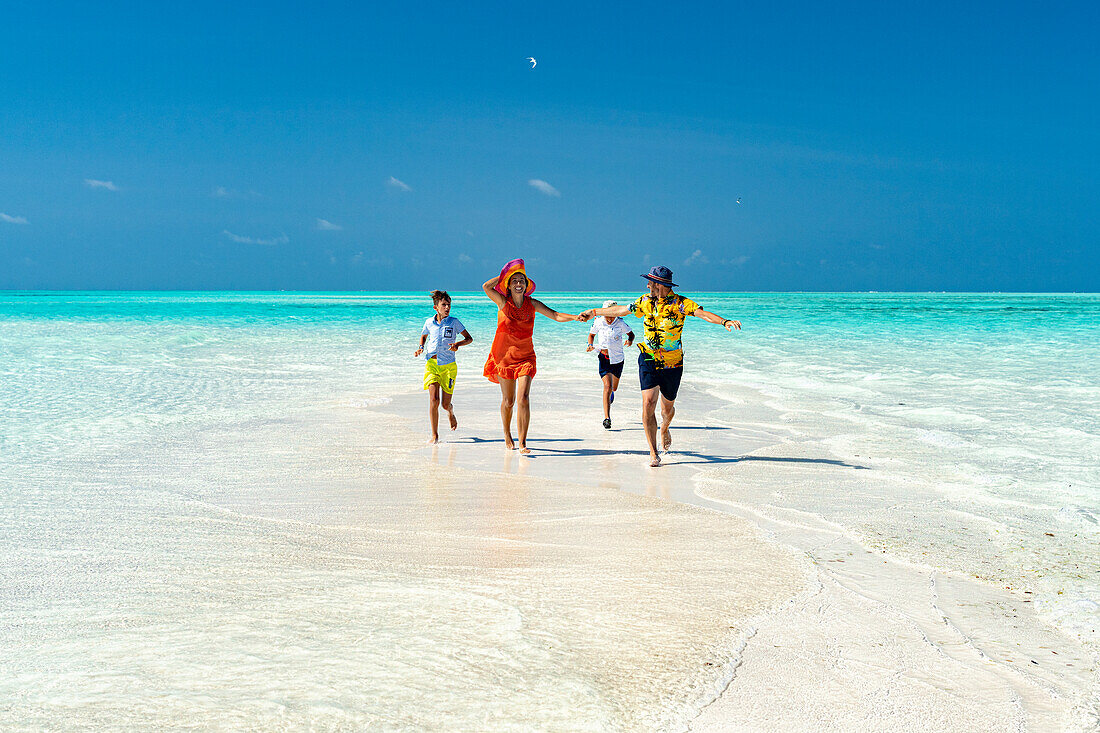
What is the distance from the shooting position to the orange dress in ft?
25.9

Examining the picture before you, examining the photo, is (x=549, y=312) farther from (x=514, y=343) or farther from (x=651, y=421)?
(x=651, y=421)

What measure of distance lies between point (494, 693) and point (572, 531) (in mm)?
2209

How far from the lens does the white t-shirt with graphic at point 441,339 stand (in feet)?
27.7

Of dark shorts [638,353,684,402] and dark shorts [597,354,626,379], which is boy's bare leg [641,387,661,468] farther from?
dark shorts [597,354,626,379]

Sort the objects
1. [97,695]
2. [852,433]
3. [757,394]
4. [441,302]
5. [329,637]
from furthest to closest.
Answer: [757,394]
[852,433]
[441,302]
[329,637]
[97,695]

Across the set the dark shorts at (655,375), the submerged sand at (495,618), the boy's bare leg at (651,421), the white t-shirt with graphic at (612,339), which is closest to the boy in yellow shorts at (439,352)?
the white t-shirt with graphic at (612,339)

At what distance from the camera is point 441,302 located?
322 inches

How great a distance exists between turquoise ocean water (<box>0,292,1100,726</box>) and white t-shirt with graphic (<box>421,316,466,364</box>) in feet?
8.70

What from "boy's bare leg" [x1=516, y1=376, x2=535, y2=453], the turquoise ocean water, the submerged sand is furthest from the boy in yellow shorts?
the turquoise ocean water

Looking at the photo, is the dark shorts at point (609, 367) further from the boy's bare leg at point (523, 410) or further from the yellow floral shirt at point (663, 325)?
the yellow floral shirt at point (663, 325)

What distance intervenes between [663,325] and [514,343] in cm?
156

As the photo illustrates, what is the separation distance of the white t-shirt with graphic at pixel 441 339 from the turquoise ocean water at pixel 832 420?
8.70 ft

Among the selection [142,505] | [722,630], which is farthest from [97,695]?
[142,505]

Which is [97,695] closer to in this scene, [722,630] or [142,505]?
[722,630]
